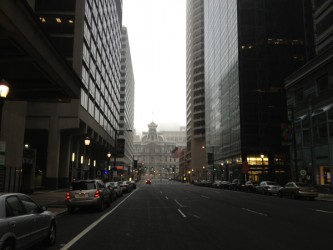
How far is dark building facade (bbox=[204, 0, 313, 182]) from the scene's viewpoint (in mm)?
74750

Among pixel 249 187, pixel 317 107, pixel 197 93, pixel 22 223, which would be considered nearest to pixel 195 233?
pixel 22 223

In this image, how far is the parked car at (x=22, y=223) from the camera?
677 cm

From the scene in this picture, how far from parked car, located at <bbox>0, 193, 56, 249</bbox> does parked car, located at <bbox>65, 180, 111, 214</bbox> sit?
861 cm

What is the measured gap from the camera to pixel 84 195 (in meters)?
18.3

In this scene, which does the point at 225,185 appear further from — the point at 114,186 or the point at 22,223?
the point at 22,223

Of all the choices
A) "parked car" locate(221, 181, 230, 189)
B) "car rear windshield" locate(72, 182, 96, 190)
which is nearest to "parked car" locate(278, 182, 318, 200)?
"car rear windshield" locate(72, 182, 96, 190)

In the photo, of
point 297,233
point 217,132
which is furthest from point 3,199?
point 217,132

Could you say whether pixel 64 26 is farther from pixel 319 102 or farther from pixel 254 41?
pixel 254 41

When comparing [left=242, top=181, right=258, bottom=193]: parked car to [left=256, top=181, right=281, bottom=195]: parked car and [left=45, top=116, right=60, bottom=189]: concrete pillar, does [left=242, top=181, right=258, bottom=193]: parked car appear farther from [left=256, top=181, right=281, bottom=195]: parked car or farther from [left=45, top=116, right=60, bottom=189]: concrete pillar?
[left=45, top=116, right=60, bottom=189]: concrete pillar

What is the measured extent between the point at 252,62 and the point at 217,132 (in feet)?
88.5

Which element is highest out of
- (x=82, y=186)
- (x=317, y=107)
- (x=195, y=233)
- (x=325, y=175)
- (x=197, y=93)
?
(x=197, y=93)

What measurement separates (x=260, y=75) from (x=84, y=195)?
65.0 m

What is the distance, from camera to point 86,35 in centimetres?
4709

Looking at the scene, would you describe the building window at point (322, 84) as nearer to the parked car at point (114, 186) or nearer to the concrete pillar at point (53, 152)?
the parked car at point (114, 186)
